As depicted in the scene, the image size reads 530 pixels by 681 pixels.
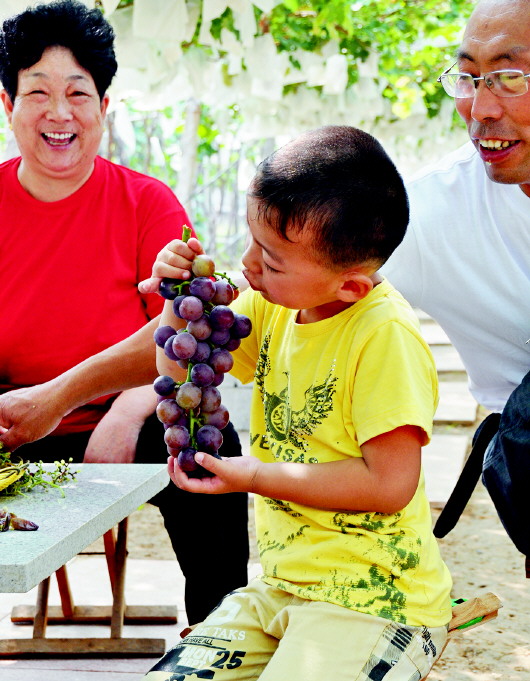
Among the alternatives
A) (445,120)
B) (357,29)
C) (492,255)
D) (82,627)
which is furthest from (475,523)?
(445,120)

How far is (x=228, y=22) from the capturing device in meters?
6.03

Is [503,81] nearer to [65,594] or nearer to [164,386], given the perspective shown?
[164,386]

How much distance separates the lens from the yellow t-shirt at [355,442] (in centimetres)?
193

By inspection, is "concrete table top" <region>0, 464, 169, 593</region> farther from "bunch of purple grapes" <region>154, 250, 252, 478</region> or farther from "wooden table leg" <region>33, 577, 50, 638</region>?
"wooden table leg" <region>33, 577, 50, 638</region>

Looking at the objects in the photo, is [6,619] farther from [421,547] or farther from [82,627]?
[421,547]

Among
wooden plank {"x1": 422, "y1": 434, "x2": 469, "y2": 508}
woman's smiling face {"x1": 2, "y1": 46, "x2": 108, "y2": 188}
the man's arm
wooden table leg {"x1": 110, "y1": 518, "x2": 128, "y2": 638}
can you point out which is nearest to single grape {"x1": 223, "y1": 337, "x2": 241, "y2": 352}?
the man's arm

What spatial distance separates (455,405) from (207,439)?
22.2 feet

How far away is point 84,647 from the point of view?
321 cm

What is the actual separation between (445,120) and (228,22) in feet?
20.5

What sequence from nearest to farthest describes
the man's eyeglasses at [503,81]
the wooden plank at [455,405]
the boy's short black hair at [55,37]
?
the man's eyeglasses at [503,81] < the boy's short black hair at [55,37] < the wooden plank at [455,405]

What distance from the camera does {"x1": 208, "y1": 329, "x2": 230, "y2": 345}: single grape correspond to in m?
1.88

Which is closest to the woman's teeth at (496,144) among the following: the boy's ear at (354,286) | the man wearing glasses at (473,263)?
the man wearing glasses at (473,263)

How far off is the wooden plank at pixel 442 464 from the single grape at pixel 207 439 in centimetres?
350

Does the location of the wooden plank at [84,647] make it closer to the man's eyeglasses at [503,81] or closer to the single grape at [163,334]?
the single grape at [163,334]
